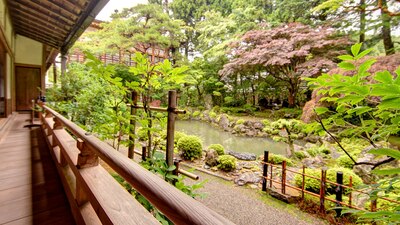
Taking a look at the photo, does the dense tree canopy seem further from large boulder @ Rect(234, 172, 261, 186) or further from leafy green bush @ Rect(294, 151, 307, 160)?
large boulder @ Rect(234, 172, 261, 186)

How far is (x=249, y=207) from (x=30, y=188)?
9.20 ft

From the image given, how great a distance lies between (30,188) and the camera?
5.45 ft

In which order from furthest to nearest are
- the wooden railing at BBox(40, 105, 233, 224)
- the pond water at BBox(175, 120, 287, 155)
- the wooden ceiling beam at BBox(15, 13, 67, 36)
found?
the pond water at BBox(175, 120, 287, 155)
the wooden ceiling beam at BBox(15, 13, 67, 36)
the wooden railing at BBox(40, 105, 233, 224)

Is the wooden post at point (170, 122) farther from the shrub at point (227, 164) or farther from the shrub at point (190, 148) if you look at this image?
the shrub at point (190, 148)

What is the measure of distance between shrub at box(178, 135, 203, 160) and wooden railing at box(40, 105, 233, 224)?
3.61 m

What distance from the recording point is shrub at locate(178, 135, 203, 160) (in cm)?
517

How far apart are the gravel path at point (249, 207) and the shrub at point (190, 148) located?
1.49 meters

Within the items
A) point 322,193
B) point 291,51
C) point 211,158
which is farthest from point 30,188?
point 291,51

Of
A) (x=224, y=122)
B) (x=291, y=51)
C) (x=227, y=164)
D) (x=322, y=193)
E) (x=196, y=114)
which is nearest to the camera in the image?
(x=322, y=193)

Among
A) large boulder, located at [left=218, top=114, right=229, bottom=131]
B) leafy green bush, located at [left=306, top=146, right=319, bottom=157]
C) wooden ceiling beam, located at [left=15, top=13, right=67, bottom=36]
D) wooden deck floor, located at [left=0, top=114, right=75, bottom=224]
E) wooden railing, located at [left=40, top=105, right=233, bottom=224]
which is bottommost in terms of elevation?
leafy green bush, located at [left=306, top=146, right=319, bottom=157]

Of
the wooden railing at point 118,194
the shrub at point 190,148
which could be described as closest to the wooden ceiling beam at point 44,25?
the wooden railing at point 118,194

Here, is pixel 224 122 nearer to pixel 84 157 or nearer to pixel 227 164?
pixel 227 164

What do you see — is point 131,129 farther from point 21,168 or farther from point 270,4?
point 270,4

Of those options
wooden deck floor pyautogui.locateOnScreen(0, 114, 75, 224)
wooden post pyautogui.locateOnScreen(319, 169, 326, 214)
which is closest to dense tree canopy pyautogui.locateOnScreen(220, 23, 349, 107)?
wooden post pyautogui.locateOnScreen(319, 169, 326, 214)
